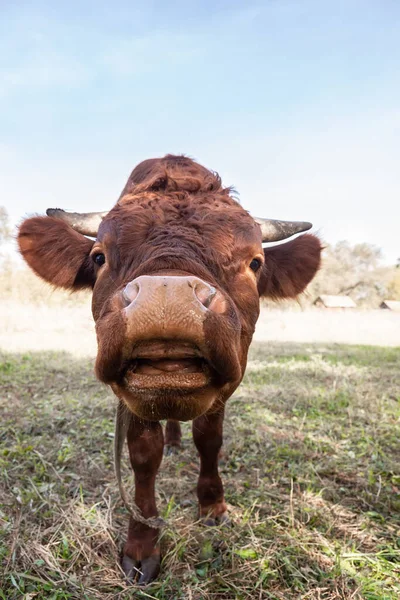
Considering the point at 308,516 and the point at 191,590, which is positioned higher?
the point at 191,590

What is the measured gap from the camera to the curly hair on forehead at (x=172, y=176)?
99.4 inches

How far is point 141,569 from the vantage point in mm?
2420

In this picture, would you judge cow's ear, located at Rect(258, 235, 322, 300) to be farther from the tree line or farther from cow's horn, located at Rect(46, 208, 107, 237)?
the tree line

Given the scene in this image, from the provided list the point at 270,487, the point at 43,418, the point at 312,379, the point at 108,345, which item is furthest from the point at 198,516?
the point at 312,379

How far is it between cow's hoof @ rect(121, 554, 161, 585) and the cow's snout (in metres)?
1.88

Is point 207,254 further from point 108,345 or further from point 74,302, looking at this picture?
point 74,302

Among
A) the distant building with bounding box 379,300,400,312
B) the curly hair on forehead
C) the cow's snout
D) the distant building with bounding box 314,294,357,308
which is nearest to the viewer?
the cow's snout

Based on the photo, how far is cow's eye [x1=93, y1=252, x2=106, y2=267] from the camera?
2367mm

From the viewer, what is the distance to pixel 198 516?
→ 302 centimetres

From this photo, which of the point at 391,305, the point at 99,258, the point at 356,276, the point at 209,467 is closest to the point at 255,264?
the point at 99,258

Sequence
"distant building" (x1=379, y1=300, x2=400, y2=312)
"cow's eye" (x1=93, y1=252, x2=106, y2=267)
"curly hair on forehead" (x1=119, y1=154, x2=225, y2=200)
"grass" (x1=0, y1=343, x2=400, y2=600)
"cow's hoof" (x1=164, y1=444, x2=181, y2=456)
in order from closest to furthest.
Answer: "grass" (x1=0, y1=343, x2=400, y2=600), "cow's eye" (x1=93, y1=252, x2=106, y2=267), "curly hair on forehead" (x1=119, y1=154, x2=225, y2=200), "cow's hoof" (x1=164, y1=444, x2=181, y2=456), "distant building" (x1=379, y1=300, x2=400, y2=312)

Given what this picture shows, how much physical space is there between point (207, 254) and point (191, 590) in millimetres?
1928

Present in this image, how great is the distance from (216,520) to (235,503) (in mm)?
305

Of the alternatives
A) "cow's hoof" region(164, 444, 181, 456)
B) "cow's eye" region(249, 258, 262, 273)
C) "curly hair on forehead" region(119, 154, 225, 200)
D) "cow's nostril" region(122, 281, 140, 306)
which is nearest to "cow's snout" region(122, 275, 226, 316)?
"cow's nostril" region(122, 281, 140, 306)
